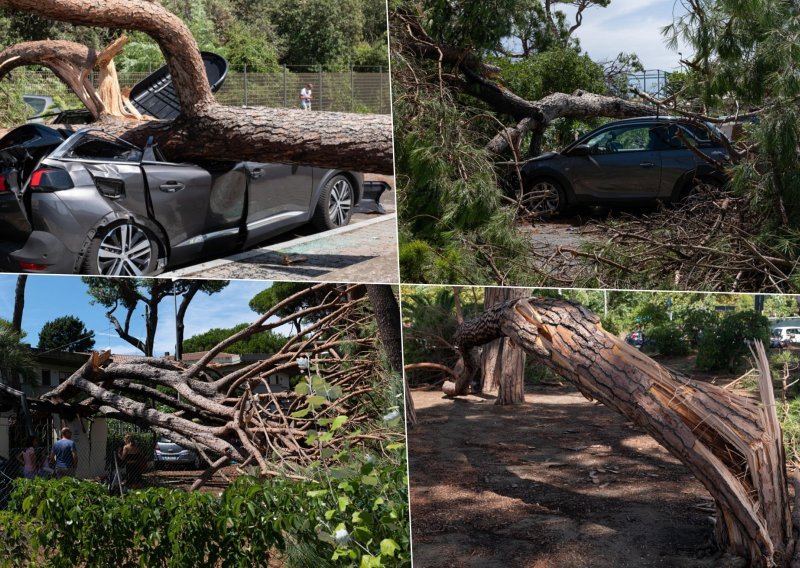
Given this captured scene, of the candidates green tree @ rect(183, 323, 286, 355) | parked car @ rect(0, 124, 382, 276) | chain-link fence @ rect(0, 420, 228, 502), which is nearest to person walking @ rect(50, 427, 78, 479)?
chain-link fence @ rect(0, 420, 228, 502)

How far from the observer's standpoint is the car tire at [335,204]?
4828 millimetres

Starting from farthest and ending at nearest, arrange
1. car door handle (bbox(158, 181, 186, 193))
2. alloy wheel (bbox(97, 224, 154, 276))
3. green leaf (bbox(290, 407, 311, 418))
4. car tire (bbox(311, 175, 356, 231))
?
car tire (bbox(311, 175, 356, 231)), car door handle (bbox(158, 181, 186, 193)), alloy wheel (bbox(97, 224, 154, 276)), green leaf (bbox(290, 407, 311, 418))

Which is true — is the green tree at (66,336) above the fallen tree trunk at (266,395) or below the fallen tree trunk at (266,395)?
above

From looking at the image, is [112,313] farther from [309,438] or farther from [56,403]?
[309,438]

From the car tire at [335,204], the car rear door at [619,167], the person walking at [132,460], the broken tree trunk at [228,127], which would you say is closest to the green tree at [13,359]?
the person walking at [132,460]

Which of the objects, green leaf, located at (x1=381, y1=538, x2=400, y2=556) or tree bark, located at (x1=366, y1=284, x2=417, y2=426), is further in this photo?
tree bark, located at (x1=366, y1=284, x2=417, y2=426)

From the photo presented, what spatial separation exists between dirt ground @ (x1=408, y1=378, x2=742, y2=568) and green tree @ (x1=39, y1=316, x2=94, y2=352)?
1641 mm

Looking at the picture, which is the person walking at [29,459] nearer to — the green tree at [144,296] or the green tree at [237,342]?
the green tree at [144,296]

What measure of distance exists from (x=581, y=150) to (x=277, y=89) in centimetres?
213

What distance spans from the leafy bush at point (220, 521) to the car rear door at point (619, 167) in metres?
2.46

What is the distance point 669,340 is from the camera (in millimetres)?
4430

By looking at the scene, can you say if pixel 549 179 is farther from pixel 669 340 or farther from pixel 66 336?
pixel 66 336

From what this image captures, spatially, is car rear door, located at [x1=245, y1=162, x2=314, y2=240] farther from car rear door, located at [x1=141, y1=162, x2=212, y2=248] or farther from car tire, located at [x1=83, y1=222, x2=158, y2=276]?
car tire, located at [x1=83, y1=222, x2=158, y2=276]

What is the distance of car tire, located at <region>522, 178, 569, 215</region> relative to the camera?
19.0 ft
